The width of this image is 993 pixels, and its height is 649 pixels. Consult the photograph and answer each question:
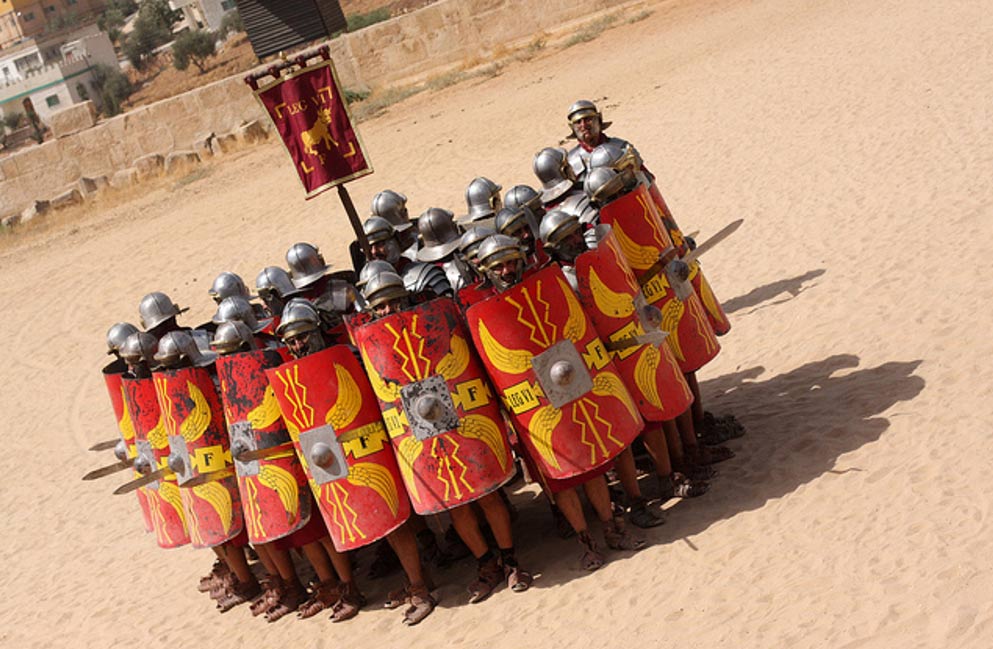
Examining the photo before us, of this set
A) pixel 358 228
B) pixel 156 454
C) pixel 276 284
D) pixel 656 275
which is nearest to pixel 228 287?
pixel 276 284

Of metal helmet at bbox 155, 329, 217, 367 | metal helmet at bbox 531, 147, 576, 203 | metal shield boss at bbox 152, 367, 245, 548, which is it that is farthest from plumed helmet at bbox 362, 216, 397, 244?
metal shield boss at bbox 152, 367, 245, 548

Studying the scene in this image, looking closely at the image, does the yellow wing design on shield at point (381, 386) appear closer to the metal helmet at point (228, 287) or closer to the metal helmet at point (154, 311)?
the metal helmet at point (154, 311)

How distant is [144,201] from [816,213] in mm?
18524

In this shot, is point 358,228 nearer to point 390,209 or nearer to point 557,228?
point 390,209

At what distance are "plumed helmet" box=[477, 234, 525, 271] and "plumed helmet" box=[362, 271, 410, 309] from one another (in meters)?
0.50

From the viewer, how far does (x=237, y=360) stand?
759 cm

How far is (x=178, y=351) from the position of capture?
808 centimetres

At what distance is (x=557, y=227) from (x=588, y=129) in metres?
2.13

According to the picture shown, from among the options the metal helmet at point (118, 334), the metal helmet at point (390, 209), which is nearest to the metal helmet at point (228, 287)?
the metal helmet at point (118, 334)

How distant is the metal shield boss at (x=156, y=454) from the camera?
8484 millimetres

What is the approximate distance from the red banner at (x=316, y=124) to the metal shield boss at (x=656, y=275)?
7.75 ft

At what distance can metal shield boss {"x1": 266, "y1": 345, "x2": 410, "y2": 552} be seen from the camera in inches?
286

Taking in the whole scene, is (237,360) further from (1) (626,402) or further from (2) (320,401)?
(1) (626,402)

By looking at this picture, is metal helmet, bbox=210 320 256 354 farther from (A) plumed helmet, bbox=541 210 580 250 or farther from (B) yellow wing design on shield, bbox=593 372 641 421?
(B) yellow wing design on shield, bbox=593 372 641 421
